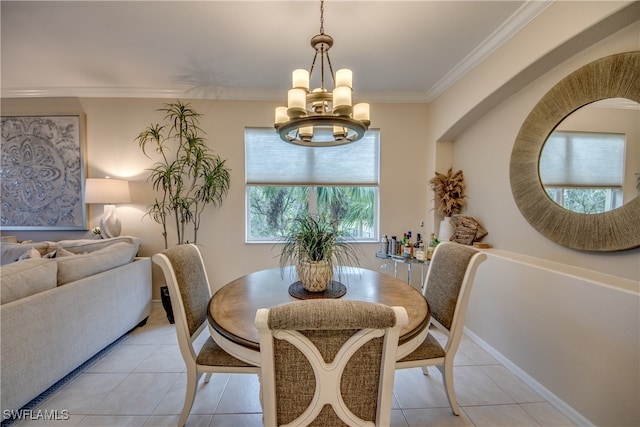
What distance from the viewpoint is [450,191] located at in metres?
2.81

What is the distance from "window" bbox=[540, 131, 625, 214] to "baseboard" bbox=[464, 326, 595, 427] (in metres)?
1.19

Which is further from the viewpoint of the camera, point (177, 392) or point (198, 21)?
point (198, 21)

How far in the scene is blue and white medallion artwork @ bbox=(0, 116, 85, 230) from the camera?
2.98 meters

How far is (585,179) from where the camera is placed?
1.63 m

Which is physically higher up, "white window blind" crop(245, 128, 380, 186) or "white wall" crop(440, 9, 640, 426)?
"white window blind" crop(245, 128, 380, 186)

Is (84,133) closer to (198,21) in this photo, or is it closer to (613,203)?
(198,21)

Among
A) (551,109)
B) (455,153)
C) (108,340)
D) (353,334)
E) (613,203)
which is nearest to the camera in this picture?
(353,334)

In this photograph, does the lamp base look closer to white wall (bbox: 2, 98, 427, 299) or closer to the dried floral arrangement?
white wall (bbox: 2, 98, 427, 299)

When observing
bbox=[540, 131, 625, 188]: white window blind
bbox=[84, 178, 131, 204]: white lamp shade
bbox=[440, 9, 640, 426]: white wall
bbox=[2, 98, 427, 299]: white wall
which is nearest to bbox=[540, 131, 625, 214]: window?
bbox=[540, 131, 625, 188]: white window blind

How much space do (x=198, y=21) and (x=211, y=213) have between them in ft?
6.37

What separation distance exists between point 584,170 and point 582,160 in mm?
73

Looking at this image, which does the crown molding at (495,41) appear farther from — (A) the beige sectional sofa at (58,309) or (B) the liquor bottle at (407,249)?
(A) the beige sectional sofa at (58,309)

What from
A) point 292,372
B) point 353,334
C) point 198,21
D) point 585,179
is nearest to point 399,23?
point 198,21

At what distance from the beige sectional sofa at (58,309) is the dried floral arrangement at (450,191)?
334 cm
